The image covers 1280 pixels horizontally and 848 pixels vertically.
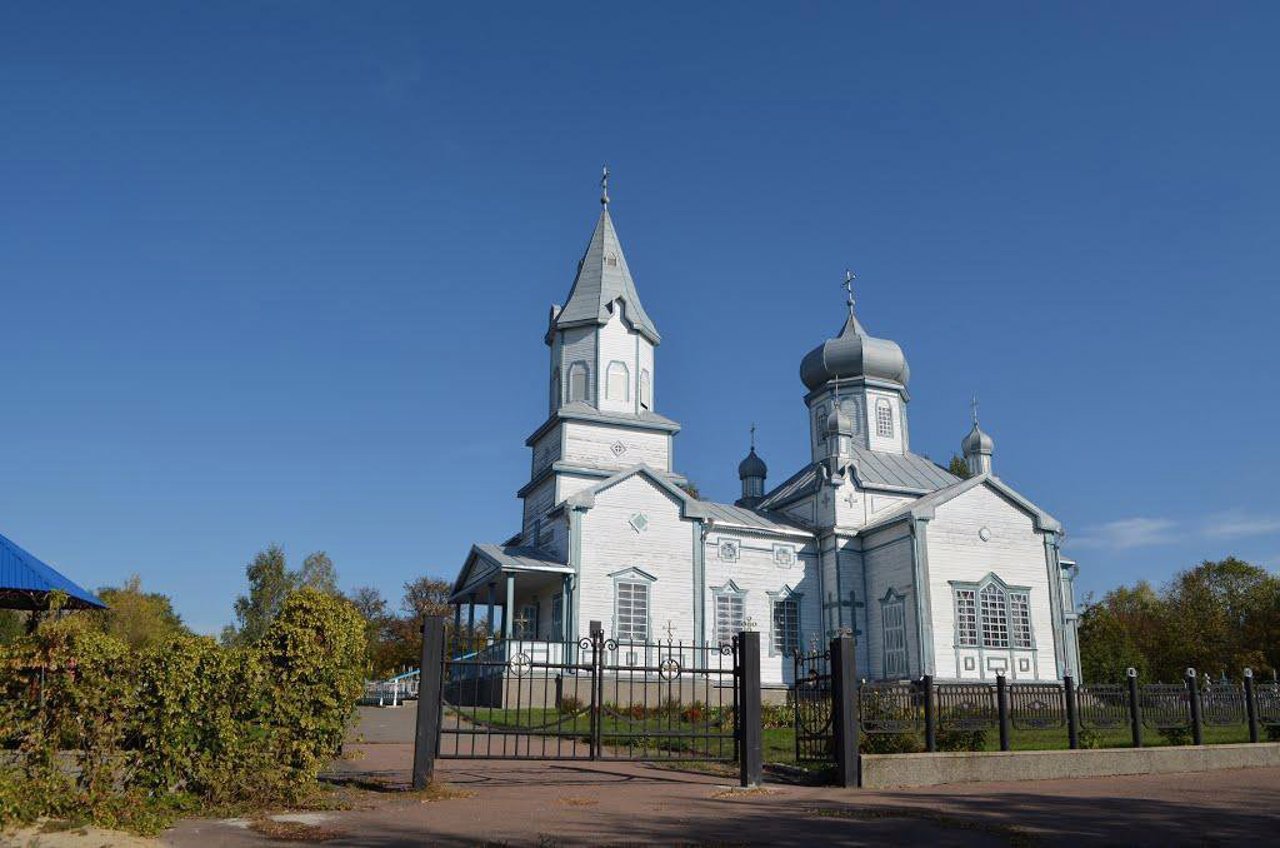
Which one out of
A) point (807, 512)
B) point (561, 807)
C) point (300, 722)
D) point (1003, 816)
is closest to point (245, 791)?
point (300, 722)

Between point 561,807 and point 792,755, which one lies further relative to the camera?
point 792,755

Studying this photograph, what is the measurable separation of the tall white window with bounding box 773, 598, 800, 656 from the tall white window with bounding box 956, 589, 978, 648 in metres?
4.76

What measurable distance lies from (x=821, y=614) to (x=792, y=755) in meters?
16.7

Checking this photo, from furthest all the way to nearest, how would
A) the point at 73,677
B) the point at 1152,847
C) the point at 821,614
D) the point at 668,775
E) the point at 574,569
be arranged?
the point at 821,614 < the point at 574,569 < the point at 668,775 < the point at 73,677 < the point at 1152,847

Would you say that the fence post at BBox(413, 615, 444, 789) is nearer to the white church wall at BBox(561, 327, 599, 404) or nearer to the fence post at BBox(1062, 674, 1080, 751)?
the fence post at BBox(1062, 674, 1080, 751)

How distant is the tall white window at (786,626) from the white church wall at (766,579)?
12 cm

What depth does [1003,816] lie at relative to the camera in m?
9.62

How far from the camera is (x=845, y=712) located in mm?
12039

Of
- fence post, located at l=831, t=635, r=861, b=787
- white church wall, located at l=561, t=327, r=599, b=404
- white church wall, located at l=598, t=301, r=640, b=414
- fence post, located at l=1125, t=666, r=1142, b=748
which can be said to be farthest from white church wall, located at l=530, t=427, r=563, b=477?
fence post, located at l=831, t=635, r=861, b=787

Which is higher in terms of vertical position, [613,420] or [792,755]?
[613,420]

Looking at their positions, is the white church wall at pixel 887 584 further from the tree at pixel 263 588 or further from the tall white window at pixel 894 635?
the tree at pixel 263 588

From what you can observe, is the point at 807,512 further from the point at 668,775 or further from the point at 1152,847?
the point at 1152,847

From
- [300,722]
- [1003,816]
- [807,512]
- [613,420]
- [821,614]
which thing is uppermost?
[613,420]

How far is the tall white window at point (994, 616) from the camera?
95.4ft
